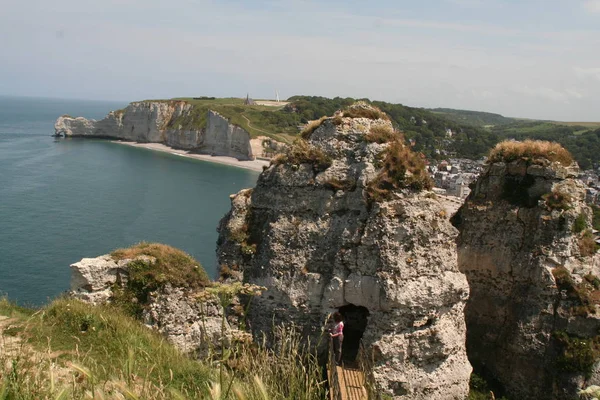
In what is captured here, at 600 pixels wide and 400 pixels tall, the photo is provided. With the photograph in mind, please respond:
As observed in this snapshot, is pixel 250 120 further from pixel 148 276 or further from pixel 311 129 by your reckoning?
pixel 148 276

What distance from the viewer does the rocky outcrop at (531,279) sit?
1695 cm

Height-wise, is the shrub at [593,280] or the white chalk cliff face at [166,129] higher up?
the white chalk cliff face at [166,129]

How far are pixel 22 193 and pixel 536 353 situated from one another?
2697 inches

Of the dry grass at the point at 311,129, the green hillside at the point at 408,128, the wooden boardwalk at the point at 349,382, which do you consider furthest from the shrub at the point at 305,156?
the green hillside at the point at 408,128

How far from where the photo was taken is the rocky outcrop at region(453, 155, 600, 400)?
667 inches

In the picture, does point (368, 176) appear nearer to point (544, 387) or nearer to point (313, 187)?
point (313, 187)

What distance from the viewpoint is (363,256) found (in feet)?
47.9

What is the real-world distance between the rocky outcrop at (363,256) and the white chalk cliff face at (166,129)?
330ft

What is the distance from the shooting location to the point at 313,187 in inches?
625

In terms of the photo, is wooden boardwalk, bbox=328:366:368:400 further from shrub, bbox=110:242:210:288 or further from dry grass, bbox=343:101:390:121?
dry grass, bbox=343:101:390:121

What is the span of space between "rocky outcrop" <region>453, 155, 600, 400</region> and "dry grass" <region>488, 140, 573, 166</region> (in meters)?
0.23

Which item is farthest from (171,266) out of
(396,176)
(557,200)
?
(557,200)

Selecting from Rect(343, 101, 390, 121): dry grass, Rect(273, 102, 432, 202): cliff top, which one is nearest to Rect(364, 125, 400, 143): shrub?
Rect(273, 102, 432, 202): cliff top

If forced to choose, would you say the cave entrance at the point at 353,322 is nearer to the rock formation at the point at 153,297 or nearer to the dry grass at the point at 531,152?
the rock formation at the point at 153,297
